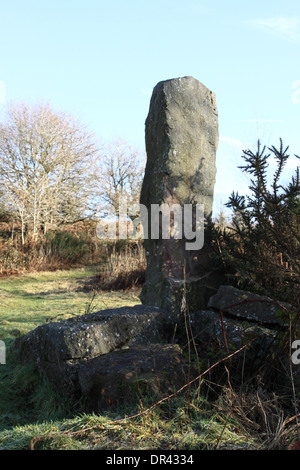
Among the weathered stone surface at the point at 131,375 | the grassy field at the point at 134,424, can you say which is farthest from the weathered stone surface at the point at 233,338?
the grassy field at the point at 134,424

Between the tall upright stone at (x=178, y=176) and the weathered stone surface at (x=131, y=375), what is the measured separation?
1614 millimetres

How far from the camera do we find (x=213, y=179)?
5.75m

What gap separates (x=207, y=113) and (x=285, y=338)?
11.3 ft

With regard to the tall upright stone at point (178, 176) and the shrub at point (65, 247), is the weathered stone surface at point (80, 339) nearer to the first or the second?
the tall upright stone at point (178, 176)

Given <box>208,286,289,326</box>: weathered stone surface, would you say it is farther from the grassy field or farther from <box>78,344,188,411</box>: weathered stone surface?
the grassy field

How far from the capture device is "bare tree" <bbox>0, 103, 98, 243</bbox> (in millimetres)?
17375

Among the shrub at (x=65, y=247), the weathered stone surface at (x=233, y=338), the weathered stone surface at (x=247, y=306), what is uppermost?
the shrub at (x=65, y=247)

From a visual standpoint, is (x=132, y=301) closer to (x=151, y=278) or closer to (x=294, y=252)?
(x=151, y=278)

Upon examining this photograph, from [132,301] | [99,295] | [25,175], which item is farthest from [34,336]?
[25,175]

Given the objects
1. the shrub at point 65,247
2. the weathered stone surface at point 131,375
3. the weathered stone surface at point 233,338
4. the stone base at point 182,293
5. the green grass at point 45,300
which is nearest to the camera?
→ the weathered stone surface at point 131,375

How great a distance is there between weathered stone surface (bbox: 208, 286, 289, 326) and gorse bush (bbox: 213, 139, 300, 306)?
9.7 inches

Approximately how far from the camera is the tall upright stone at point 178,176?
5.39 meters

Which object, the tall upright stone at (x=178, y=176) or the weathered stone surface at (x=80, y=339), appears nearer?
the weathered stone surface at (x=80, y=339)

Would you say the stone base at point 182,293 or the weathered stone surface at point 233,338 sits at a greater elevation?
the stone base at point 182,293
